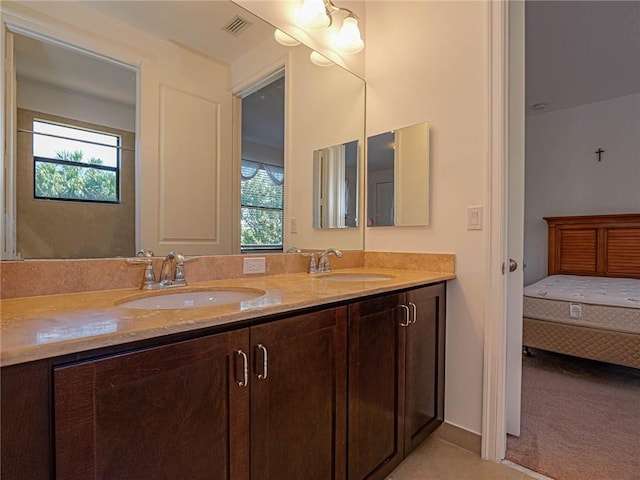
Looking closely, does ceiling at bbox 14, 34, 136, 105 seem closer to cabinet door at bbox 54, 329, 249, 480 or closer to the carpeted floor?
cabinet door at bbox 54, 329, 249, 480

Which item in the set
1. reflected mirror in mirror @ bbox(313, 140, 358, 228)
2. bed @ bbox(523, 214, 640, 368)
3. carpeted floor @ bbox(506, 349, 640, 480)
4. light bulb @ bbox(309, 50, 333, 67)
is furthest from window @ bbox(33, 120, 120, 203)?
bed @ bbox(523, 214, 640, 368)

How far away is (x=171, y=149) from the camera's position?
54.2 inches

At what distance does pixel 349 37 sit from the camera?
1971 millimetres

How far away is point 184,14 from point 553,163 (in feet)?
16.1

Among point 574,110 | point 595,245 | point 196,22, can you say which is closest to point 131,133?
point 196,22

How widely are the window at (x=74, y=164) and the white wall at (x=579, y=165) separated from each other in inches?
199

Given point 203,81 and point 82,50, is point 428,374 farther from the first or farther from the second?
point 82,50

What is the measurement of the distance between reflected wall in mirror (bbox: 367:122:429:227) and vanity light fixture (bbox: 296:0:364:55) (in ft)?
1.79

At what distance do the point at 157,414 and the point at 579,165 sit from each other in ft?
17.6

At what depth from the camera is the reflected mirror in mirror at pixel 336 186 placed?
2.06 metres

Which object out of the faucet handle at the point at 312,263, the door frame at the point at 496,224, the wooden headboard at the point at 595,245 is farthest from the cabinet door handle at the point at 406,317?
the wooden headboard at the point at 595,245

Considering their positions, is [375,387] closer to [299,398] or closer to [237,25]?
[299,398]

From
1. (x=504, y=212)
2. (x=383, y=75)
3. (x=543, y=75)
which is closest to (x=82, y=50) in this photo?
(x=383, y=75)

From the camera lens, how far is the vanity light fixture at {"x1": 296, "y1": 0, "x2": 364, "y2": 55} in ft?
5.80
